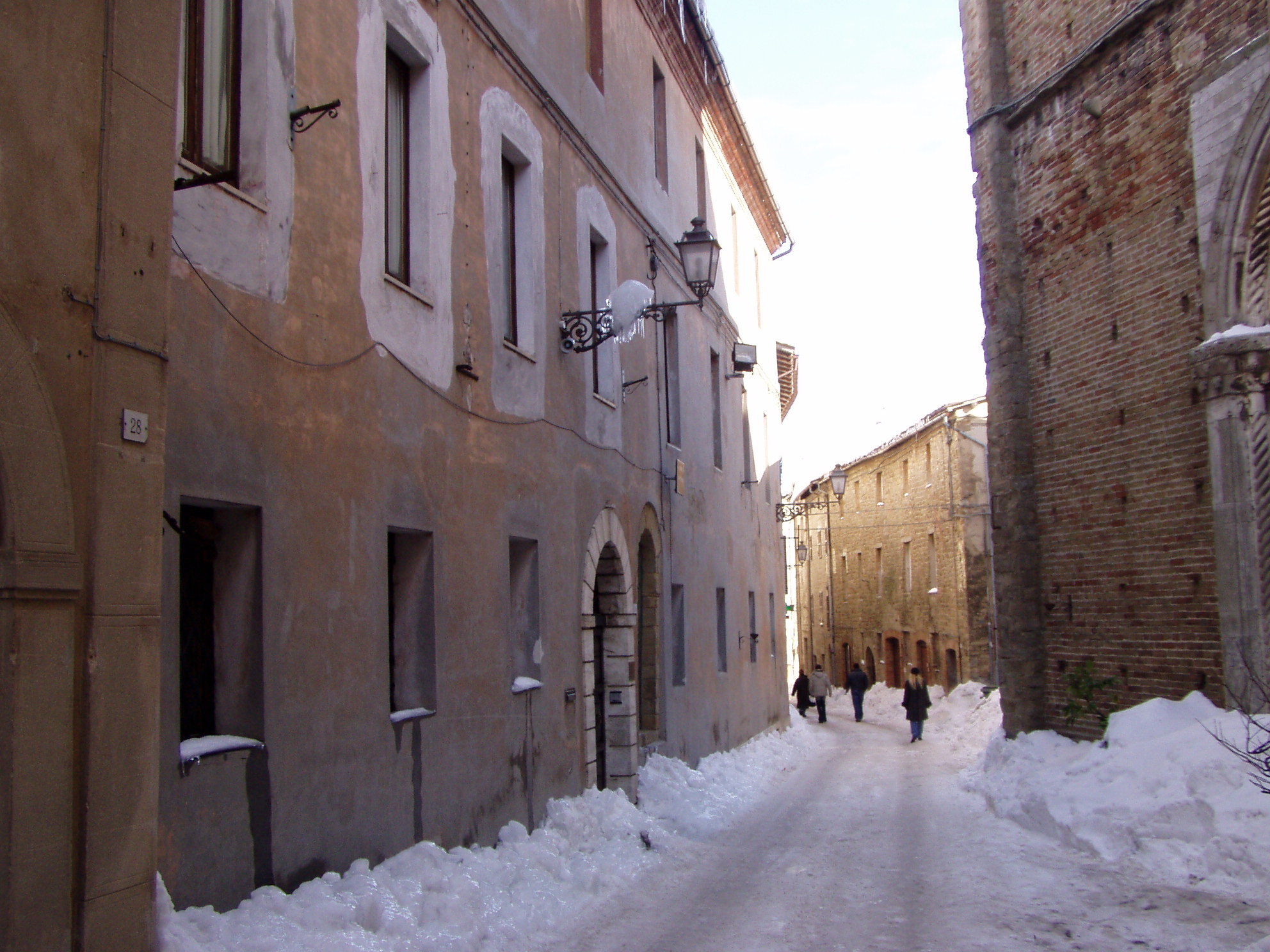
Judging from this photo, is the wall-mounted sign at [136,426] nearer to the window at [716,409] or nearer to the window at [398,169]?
the window at [398,169]

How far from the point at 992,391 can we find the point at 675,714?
5.75m

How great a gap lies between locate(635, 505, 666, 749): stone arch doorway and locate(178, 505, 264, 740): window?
25.5 feet

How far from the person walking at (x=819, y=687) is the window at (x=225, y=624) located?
2337 cm

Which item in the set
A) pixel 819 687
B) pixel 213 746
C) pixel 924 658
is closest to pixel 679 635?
pixel 213 746

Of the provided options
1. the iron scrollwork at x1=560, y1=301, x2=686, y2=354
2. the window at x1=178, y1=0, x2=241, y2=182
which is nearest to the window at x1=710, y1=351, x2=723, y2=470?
the iron scrollwork at x1=560, y1=301, x2=686, y2=354

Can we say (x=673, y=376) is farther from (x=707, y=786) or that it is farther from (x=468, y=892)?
(x=468, y=892)

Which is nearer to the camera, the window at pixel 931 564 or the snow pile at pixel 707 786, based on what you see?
the snow pile at pixel 707 786

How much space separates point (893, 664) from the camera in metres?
35.9

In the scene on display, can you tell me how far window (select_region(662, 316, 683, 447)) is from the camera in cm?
1559

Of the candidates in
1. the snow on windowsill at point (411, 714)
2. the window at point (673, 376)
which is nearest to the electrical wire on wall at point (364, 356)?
the snow on windowsill at point (411, 714)

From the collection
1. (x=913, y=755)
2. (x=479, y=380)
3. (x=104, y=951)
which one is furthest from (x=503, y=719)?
(x=913, y=755)

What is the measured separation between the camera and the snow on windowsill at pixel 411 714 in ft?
23.7

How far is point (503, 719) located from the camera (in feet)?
29.2

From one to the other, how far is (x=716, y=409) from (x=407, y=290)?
11.7 m
